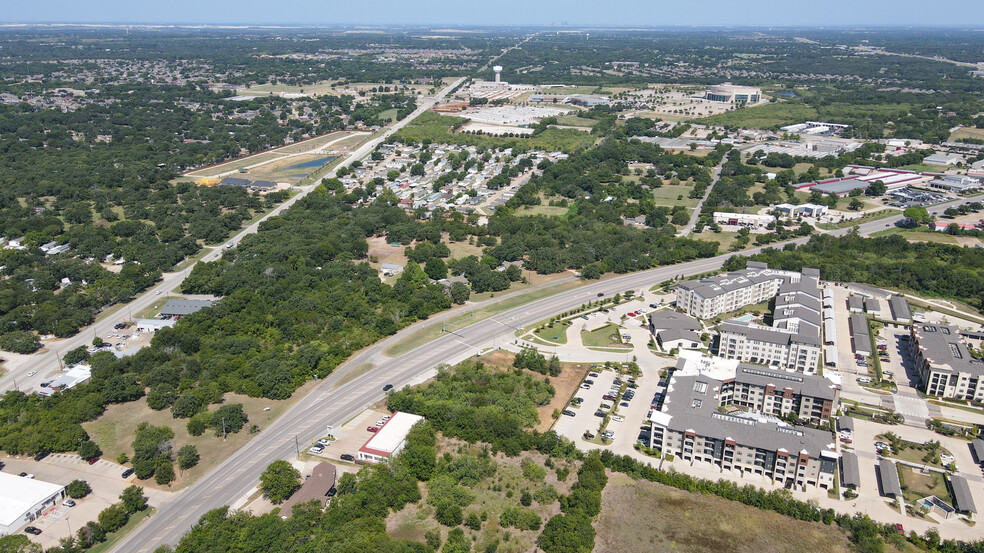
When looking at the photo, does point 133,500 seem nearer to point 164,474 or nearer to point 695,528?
point 164,474

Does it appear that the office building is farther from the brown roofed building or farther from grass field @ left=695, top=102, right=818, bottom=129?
the brown roofed building

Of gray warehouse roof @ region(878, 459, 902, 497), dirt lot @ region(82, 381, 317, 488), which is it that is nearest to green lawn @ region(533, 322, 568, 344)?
dirt lot @ region(82, 381, 317, 488)

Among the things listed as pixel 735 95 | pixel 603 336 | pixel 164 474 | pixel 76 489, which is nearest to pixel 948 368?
pixel 603 336

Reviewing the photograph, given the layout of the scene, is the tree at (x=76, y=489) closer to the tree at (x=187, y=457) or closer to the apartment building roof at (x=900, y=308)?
the tree at (x=187, y=457)

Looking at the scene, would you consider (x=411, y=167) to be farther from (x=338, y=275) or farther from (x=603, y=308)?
(x=603, y=308)

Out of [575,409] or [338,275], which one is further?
[338,275]

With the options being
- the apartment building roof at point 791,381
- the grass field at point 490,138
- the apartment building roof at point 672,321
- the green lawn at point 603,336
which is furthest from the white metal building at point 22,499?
the grass field at point 490,138

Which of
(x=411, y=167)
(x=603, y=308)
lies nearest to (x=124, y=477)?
(x=603, y=308)
